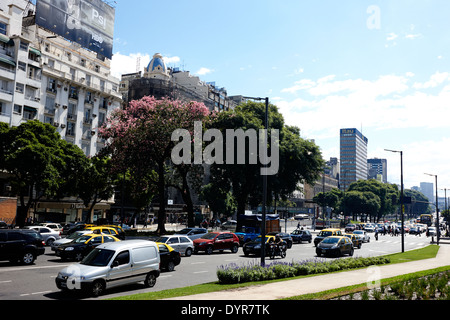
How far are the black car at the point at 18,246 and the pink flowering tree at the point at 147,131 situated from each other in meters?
17.4

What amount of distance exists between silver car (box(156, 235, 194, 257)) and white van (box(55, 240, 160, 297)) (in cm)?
950

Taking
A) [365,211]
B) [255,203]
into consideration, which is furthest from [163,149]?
[365,211]

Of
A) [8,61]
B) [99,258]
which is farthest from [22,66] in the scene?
[99,258]

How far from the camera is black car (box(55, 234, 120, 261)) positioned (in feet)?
68.2

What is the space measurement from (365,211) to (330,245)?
10722 cm

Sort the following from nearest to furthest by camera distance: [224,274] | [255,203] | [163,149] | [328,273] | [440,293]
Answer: [440,293] < [224,274] < [328,273] < [163,149] < [255,203]

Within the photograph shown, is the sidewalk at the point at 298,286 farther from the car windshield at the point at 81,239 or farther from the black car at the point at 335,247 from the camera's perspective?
the car windshield at the point at 81,239

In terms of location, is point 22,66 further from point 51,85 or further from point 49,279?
point 49,279

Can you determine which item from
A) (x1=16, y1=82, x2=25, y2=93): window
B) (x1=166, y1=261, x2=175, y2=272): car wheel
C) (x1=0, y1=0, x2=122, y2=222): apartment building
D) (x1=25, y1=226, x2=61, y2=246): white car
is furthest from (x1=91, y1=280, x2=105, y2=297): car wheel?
(x1=16, y1=82, x2=25, y2=93): window

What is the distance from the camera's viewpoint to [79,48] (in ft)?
224

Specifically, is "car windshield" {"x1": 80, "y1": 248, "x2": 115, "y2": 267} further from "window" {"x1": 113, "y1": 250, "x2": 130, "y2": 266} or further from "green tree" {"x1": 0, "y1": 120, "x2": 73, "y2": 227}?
"green tree" {"x1": 0, "y1": 120, "x2": 73, "y2": 227}

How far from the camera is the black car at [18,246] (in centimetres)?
1856

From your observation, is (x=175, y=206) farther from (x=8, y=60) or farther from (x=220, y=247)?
(x=220, y=247)

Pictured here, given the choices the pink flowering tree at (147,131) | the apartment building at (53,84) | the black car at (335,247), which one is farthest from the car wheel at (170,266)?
the apartment building at (53,84)
